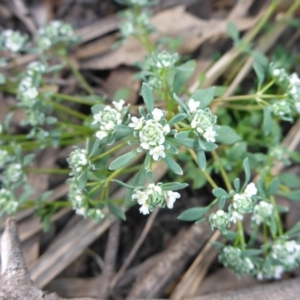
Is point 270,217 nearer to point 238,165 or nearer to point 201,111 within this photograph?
point 238,165

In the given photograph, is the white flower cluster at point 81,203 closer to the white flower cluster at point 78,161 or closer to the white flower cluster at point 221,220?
the white flower cluster at point 78,161

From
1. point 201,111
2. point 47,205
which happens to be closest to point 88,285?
point 47,205

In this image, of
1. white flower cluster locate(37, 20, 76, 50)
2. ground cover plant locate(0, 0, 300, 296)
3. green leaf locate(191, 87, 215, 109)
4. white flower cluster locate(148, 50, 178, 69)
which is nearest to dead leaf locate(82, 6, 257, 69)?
ground cover plant locate(0, 0, 300, 296)

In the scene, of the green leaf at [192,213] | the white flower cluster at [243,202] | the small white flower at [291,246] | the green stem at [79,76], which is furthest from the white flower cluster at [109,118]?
the green stem at [79,76]

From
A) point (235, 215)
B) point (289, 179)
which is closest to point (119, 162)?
point (235, 215)

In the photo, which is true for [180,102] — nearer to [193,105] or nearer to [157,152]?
[193,105]

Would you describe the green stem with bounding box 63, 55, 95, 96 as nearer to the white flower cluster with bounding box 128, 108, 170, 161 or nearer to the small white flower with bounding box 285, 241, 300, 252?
the white flower cluster with bounding box 128, 108, 170, 161
